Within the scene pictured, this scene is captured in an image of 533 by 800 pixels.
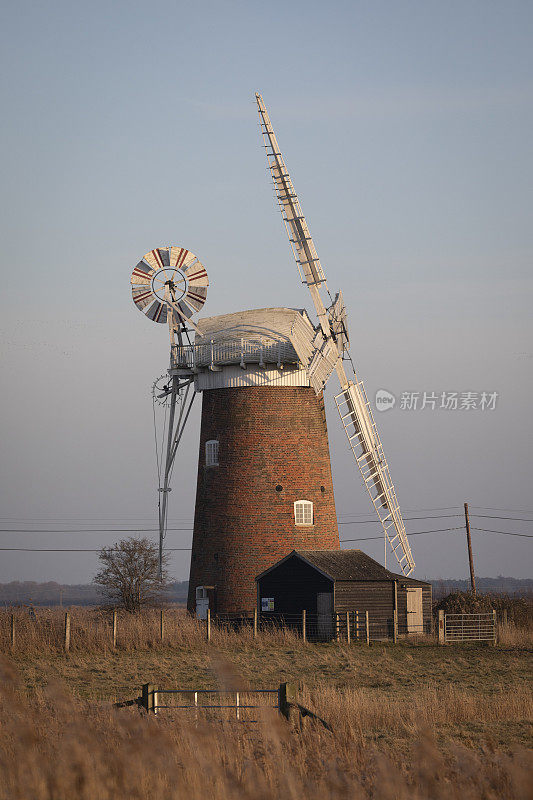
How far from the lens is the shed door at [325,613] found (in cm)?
3144

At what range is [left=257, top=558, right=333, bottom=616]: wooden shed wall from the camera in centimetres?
3150

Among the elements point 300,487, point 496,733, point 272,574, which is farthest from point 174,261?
point 496,733

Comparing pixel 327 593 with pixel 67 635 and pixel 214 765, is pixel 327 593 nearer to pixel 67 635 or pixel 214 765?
pixel 67 635

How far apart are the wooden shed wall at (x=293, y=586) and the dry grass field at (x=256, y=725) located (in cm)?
284

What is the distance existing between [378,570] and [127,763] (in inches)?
1020

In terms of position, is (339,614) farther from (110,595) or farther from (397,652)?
A: (110,595)

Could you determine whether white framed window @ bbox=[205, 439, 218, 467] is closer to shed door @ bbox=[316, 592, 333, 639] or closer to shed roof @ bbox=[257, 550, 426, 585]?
shed roof @ bbox=[257, 550, 426, 585]

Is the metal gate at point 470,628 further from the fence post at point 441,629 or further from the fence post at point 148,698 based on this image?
the fence post at point 148,698

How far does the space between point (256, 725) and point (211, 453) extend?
66.8 ft

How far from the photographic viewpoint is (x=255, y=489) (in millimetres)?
31859

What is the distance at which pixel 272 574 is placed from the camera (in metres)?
31.7

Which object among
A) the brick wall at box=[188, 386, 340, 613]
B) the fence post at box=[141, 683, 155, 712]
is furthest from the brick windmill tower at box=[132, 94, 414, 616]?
the fence post at box=[141, 683, 155, 712]

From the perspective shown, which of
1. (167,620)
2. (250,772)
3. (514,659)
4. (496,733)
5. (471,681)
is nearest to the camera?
(250,772)

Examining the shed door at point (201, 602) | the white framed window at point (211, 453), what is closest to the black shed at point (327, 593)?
the shed door at point (201, 602)
